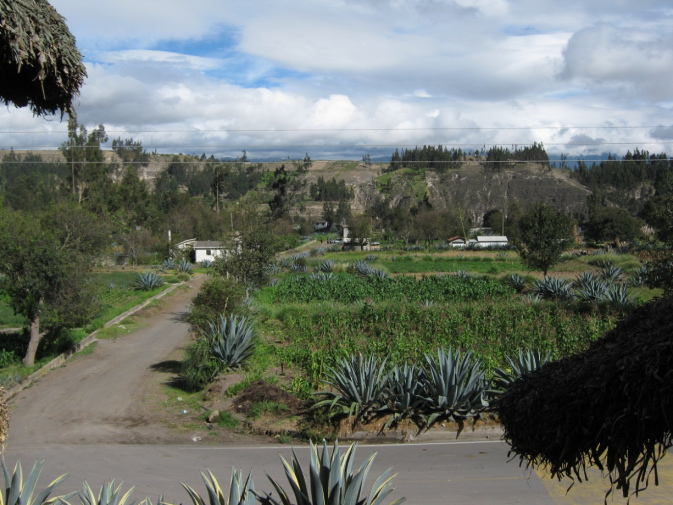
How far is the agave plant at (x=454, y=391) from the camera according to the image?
1025 centimetres

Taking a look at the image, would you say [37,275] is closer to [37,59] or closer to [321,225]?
[37,59]

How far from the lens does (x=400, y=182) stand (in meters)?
173

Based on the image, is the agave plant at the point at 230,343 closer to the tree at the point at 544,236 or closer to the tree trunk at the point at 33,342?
the tree trunk at the point at 33,342

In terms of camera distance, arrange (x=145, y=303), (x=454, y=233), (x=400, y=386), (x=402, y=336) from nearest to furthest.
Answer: (x=400, y=386)
(x=402, y=336)
(x=145, y=303)
(x=454, y=233)

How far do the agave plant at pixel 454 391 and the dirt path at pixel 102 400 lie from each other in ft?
15.1

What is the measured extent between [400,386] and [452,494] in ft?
10.1

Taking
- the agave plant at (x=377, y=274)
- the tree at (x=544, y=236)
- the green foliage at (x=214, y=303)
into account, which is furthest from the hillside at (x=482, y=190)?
the green foliage at (x=214, y=303)

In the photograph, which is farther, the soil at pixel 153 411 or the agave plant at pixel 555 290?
the agave plant at pixel 555 290

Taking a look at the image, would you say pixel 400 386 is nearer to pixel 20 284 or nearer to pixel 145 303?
pixel 20 284

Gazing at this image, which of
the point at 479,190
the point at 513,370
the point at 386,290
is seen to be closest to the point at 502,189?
the point at 479,190

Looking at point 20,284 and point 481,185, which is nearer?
point 20,284

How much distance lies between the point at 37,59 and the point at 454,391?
826 centimetres

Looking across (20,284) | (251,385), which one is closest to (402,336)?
(251,385)

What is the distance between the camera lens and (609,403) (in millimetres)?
3131
